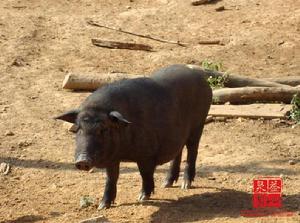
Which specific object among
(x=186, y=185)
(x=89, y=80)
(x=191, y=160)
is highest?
(x=191, y=160)

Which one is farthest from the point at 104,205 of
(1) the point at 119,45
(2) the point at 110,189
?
(1) the point at 119,45

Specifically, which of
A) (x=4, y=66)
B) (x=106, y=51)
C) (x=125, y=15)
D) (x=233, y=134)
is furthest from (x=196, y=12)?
(x=233, y=134)

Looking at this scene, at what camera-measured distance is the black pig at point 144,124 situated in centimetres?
630

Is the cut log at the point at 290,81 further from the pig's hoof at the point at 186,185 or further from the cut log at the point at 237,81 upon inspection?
the pig's hoof at the point at 186,185

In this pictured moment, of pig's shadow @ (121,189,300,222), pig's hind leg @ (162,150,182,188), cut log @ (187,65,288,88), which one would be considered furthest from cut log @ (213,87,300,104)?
pig's shadow @ (121,189,300,222)

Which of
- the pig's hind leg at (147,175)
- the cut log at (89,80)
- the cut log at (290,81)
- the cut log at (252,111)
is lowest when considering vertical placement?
the cut log at (89,80)

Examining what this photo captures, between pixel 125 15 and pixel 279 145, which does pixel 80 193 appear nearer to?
pixel 279 145

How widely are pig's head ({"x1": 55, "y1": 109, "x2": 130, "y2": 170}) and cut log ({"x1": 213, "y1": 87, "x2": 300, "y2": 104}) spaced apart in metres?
4.15

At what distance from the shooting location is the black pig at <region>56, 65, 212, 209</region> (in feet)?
20.7

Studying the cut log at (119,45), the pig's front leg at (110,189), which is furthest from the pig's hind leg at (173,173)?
the cut log at (119,45)

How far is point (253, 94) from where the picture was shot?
10.2m

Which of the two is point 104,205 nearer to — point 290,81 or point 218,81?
point 218,81

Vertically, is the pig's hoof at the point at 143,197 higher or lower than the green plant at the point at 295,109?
higher

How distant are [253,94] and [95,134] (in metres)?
4.47
